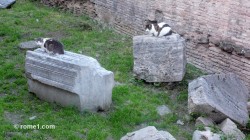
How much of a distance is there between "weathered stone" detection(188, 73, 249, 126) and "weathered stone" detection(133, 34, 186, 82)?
83 cm

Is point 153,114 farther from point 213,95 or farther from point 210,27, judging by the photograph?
point 210,27

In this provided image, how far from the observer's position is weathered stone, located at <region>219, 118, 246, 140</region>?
660 cm

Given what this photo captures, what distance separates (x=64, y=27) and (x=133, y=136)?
581cm

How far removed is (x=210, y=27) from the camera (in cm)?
891

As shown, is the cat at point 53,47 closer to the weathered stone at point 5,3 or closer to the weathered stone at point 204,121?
the weathered stone at point 204,121

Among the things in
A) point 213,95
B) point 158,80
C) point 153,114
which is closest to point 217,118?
point 213,95

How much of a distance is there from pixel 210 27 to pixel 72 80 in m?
3.24

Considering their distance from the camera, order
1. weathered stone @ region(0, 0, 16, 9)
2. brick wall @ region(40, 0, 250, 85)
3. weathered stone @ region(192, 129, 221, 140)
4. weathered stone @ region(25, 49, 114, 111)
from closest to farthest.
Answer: weathered stone @ region(192, 129, 221, 140), weathered stone @ region(25, 49, 114, 111), brick wall @ region(40, 0, 250, 85), weathered stone @ region(0, 0, 16, 9)

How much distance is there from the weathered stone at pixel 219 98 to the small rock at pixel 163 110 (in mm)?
474

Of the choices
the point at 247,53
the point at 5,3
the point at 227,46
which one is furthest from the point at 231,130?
the point at 5,3

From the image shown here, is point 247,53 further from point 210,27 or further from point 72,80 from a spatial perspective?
point 72,80

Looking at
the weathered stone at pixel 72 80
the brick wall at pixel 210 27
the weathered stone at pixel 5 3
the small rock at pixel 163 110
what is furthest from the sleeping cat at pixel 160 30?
the weathered stone at pixel 5 3

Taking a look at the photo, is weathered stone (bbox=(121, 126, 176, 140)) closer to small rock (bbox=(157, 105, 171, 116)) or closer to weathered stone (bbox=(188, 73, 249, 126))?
weathered stone (bbox=(188, 73, 249, 126))

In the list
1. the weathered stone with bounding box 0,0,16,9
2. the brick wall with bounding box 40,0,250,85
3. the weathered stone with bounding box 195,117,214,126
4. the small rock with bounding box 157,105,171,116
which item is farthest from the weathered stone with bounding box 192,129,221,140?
the weathered stone with bounding box 0,0,16,9
